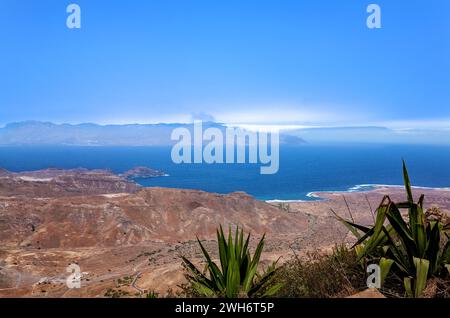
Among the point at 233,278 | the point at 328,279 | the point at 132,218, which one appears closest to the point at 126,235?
the point at 132,218

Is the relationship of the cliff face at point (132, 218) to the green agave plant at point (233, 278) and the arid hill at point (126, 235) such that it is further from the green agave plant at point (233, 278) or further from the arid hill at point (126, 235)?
the green agave plant at point (233, 278)

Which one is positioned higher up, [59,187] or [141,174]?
[59,187]

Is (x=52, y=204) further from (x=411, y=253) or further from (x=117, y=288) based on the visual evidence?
(x=411, y=253)

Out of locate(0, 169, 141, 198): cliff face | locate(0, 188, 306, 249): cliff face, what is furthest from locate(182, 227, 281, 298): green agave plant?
locate(0, 169, 141, 198): cliff face

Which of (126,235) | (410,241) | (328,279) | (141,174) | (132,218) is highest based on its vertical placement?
(410,241)

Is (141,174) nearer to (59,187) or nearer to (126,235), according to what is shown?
(59,187)

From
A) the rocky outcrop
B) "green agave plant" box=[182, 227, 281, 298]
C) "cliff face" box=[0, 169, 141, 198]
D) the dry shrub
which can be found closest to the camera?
the dry shrub

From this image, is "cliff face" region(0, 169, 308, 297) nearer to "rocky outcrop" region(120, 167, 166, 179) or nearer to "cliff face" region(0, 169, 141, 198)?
"cliff face" region(0, 169, 141, 198)

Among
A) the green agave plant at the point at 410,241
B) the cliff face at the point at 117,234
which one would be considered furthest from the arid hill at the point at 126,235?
the green agave plant at the point at 410,241

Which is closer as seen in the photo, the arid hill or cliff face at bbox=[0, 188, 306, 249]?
the arid hill

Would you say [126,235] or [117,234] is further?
[126,235]

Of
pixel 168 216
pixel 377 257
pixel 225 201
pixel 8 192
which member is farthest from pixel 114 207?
pixel 377 257

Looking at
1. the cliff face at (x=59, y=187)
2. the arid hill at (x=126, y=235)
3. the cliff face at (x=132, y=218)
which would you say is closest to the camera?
the arid hill at (x=126, y=235)
